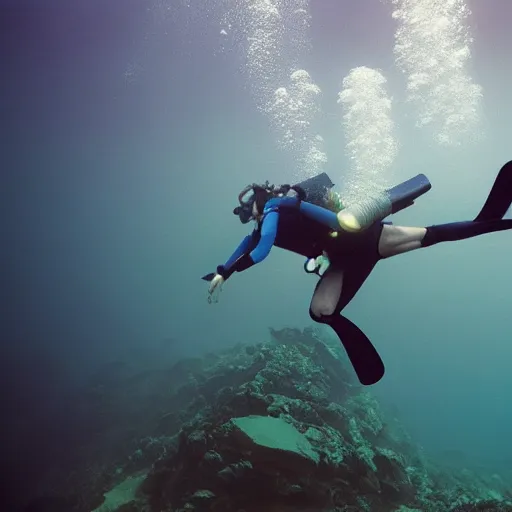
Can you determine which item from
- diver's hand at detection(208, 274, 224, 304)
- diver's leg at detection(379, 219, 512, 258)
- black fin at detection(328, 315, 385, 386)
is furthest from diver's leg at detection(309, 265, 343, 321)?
diver's hand at detection(208, 274, 224, 304)

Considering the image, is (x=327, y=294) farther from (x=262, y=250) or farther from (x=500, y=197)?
(x=500, y=197)

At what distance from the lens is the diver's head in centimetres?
330

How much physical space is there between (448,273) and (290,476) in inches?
4490

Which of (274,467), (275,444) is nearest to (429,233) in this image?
(275,444)

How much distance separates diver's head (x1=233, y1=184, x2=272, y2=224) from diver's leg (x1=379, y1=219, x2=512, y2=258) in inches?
54.3

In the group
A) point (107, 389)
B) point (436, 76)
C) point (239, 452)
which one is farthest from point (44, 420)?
point (436, 76)

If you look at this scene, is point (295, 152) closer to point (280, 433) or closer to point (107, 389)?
point (107, 389)

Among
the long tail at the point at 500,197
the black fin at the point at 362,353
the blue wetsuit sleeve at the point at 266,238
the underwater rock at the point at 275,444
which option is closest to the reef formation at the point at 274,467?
the underwater rock at the point at 275,444

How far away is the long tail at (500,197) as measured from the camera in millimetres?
3072

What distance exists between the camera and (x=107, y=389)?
21.9m

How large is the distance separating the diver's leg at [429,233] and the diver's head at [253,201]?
1.38m

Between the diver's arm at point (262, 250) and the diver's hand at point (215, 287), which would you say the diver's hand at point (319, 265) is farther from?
the diver's hand at point (215, 287)

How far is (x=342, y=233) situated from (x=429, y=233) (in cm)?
98

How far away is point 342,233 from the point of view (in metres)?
3.24
